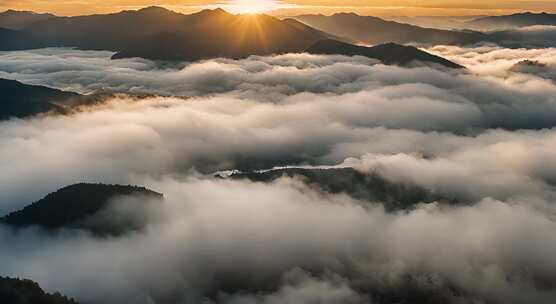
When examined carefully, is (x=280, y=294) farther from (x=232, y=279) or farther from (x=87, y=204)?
(x=87, y=204)

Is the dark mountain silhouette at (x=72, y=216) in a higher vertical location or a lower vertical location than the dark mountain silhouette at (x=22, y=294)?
lower

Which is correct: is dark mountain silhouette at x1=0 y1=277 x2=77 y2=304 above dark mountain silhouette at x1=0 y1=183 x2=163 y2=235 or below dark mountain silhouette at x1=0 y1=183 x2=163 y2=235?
above

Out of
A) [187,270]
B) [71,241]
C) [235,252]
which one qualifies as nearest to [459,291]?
[235,252]

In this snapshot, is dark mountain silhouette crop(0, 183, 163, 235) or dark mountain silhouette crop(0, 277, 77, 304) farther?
dark mountain silhouette crop(0, 183, 163, 235)

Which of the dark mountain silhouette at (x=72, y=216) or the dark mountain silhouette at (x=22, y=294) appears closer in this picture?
the dark mountain silhouette at (x=22, y=294)

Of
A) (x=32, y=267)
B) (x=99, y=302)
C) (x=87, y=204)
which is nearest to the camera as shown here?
(x=99, y=302)

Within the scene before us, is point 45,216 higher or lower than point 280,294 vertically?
higher

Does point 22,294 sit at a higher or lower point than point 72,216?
higher

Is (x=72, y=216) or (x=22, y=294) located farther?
(x=72, y=216)
